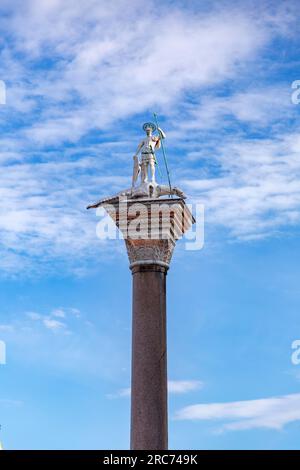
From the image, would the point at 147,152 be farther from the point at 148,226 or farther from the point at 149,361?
the point at 149,361

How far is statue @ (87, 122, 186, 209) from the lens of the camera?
26562 mm

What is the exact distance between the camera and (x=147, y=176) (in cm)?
2730

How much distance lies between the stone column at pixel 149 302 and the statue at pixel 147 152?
1446 millimetres

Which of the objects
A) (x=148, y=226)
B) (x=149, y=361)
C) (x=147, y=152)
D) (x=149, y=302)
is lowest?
(x=149, y=361)

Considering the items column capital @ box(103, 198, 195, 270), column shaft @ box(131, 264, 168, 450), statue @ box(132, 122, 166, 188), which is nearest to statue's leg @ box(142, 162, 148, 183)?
statue @ box(132, 122, 166, 188)

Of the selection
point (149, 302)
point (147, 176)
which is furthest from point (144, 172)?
point (149, 302)

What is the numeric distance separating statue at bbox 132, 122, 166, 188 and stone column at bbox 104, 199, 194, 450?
145 centimetres

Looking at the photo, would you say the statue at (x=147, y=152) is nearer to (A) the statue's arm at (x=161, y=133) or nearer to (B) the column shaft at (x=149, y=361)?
(A) the statue's arm at (x=161, y=133)

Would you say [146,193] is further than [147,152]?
No

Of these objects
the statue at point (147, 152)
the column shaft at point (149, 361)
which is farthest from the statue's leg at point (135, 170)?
the column shaft at point (149, 361)

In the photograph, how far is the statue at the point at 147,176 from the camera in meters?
26.6

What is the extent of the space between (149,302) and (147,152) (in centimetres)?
501
